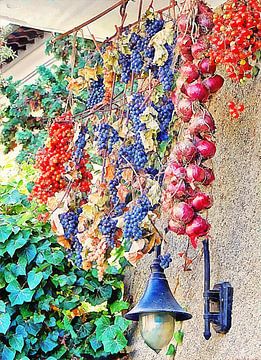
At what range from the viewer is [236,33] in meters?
1.99

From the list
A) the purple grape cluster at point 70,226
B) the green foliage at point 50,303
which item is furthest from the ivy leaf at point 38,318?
the purple grape cluster at point 70,226

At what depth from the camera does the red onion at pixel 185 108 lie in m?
2.05

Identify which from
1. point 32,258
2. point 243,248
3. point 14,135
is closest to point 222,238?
point 243,248

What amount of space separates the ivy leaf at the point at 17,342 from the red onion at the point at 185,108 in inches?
Result: 58.9

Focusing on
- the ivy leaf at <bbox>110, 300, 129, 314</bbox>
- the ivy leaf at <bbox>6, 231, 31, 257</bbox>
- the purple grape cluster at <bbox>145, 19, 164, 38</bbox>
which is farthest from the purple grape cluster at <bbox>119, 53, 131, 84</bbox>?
the ivy leaf at <bbox>110, 300, 129, 314</bbox>

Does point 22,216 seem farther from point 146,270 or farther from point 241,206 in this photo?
point 241,206

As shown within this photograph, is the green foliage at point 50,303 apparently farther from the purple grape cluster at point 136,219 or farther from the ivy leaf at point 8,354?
the purple grape cluster at point 136,219

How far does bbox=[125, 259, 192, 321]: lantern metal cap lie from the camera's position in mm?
2135

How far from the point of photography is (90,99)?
9.15ft

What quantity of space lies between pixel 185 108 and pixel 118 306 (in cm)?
139

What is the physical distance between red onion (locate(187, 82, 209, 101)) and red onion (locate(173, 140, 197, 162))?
0.45 ft

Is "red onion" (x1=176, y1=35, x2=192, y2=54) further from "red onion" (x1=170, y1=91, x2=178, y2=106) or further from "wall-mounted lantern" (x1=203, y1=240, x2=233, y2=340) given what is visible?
"wall-mounted lantern" (x1=203, y1=240, x2=233, y2=340)

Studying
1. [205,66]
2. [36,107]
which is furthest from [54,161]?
[36,107]

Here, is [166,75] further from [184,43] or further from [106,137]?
[106,137]
